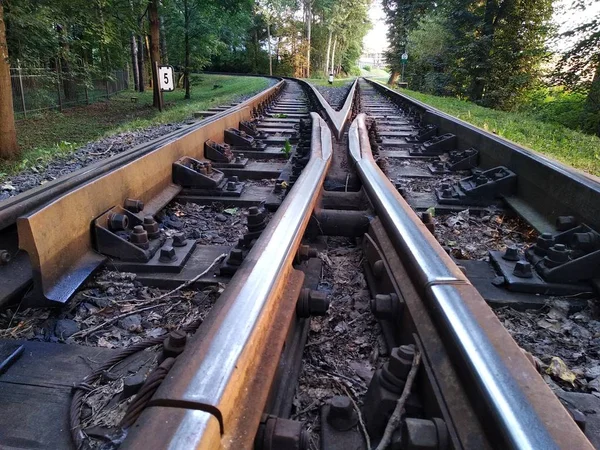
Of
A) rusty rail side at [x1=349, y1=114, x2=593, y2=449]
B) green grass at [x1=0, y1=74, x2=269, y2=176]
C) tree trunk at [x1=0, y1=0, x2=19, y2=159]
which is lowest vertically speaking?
green grass at [x1=0, y1=74, x2=269, y2=176]

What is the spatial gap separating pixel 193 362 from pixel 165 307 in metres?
1.00

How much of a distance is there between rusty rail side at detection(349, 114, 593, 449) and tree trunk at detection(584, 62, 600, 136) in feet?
46.5

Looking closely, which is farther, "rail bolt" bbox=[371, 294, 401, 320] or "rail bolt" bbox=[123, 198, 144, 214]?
"rail bolt" bbox=[123, 198, 144, 214]

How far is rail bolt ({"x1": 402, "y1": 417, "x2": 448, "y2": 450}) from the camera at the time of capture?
3.19 ft

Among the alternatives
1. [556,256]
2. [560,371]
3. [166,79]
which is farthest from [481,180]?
[166,79]

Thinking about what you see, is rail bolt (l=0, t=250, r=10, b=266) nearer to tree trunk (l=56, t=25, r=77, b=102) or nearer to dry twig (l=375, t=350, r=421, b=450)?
dry twig (l=375, t=350, r=421, b=450)

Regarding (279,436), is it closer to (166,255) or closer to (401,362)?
(401,362)

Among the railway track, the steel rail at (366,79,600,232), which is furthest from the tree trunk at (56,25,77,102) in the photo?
the steel rail at (366,79,600,232)

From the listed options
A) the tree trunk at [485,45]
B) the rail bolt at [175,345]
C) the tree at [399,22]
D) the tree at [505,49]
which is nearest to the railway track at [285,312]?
the rail bolt at [175,345]

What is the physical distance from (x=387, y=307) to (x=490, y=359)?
0.51 metres

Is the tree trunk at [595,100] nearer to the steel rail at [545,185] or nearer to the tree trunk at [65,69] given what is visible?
the steel rail at [545,185]

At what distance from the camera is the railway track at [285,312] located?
3.19 feet

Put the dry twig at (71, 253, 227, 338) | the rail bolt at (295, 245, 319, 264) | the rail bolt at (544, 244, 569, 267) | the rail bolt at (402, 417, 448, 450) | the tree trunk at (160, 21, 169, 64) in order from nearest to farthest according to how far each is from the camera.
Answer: the rail bolt at (402, 417, 448, 450), the dry twig at (71, 253, 227, 338), the rail bolt at (295, 245, 319, 264), the rail bolt at (544, 244, 569, 267), the tree trunk at (160, 21, 169, 64)

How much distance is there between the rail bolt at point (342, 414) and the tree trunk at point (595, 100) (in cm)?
1473
